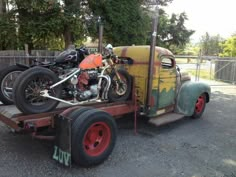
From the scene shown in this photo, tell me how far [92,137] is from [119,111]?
42.7 inches

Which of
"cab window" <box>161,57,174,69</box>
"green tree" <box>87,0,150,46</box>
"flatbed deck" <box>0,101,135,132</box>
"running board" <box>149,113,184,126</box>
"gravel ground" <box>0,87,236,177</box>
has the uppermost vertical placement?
"green tree" <box>87,0,150,46</box>

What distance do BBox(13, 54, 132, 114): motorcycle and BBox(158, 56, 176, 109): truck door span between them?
0.79 meters

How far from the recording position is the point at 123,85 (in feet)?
16.8

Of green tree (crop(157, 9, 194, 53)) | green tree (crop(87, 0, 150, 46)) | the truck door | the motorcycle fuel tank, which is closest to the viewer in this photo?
the motorcycle fuel tank

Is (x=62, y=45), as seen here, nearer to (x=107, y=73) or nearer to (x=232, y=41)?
(x=107, y=73)

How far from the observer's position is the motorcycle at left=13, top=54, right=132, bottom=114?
11.9 ft

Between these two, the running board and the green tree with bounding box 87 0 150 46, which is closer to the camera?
the running board

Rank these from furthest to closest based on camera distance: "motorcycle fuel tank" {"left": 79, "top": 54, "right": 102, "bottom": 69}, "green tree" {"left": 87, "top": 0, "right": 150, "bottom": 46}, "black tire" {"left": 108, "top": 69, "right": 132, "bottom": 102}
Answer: "green tree" {"left": 87, "top": 0, "right": 150, "bottom": 46}, "black tire" {"left": 108, "top": 69, "right": 132, "bottom": 102}, "motorcycle fuel tank" {"left": 79, "top": 54, "right": 102, "bottom": 69}

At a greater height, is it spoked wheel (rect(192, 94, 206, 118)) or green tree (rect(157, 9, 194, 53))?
green tree (rect(157, 9, 194, 53))

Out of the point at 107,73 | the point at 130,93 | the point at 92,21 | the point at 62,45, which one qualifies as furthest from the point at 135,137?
the point at 62,45

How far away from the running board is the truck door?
0.25 metres

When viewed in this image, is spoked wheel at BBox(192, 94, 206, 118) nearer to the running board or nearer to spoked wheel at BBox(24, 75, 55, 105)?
the running board

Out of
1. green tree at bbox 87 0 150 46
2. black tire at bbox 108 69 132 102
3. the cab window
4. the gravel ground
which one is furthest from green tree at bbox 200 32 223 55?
black tire at bbox 108 69 132 102

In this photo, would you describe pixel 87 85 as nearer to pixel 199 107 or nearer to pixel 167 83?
pixel 167 83
